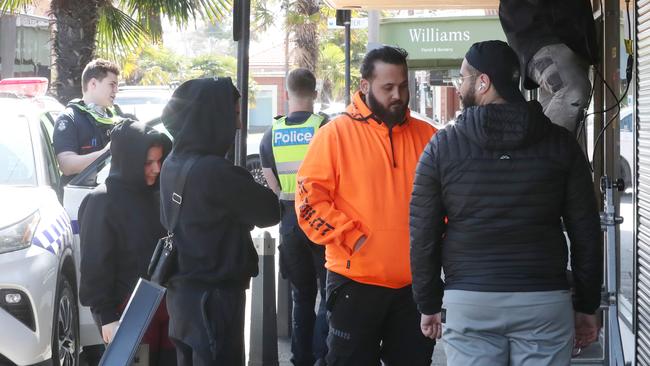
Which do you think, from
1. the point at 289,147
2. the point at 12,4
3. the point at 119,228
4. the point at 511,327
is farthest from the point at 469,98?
the point at 12,4

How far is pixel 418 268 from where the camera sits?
396cm

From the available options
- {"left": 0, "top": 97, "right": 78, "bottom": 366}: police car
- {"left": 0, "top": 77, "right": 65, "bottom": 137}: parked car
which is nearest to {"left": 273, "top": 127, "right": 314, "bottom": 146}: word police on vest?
{"left": 0, "top": 97, "right": 78, "bottom": 366}: police car

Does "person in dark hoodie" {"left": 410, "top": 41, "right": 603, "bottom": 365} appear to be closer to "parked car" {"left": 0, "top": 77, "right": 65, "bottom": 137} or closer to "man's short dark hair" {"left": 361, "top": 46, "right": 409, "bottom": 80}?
"man's short dark hair" {"left": 361, "top": 46, "right": 409, "bottom": 80}

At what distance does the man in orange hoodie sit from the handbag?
0.56 m

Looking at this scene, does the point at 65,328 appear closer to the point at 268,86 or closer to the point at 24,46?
the point at 24,46

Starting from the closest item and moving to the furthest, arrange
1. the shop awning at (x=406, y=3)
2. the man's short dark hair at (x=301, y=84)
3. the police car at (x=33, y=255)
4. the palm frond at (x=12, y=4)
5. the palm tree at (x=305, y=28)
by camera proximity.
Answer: the police car at (x=33, y=255)
the man's short dark hair at (x=301, y=84)
the shop awning at (x=406, y=3)
the palm frond at (x=12, y=4)
the palm tree at (x=305, y=28)

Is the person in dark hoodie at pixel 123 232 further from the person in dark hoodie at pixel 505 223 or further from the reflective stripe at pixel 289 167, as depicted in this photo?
the reflective stripe at pixel 289 167

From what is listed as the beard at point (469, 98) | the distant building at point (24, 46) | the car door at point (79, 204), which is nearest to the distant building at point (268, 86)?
the distant building at point (24, 46)

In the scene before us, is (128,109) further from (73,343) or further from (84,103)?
(73,343)

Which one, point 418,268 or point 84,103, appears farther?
point 84,103

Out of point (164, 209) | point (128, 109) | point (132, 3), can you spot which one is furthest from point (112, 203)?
point (128, 109)

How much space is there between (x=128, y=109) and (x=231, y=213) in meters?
18.4

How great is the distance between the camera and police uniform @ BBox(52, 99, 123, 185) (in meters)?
7.73

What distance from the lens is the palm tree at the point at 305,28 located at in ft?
92.1
